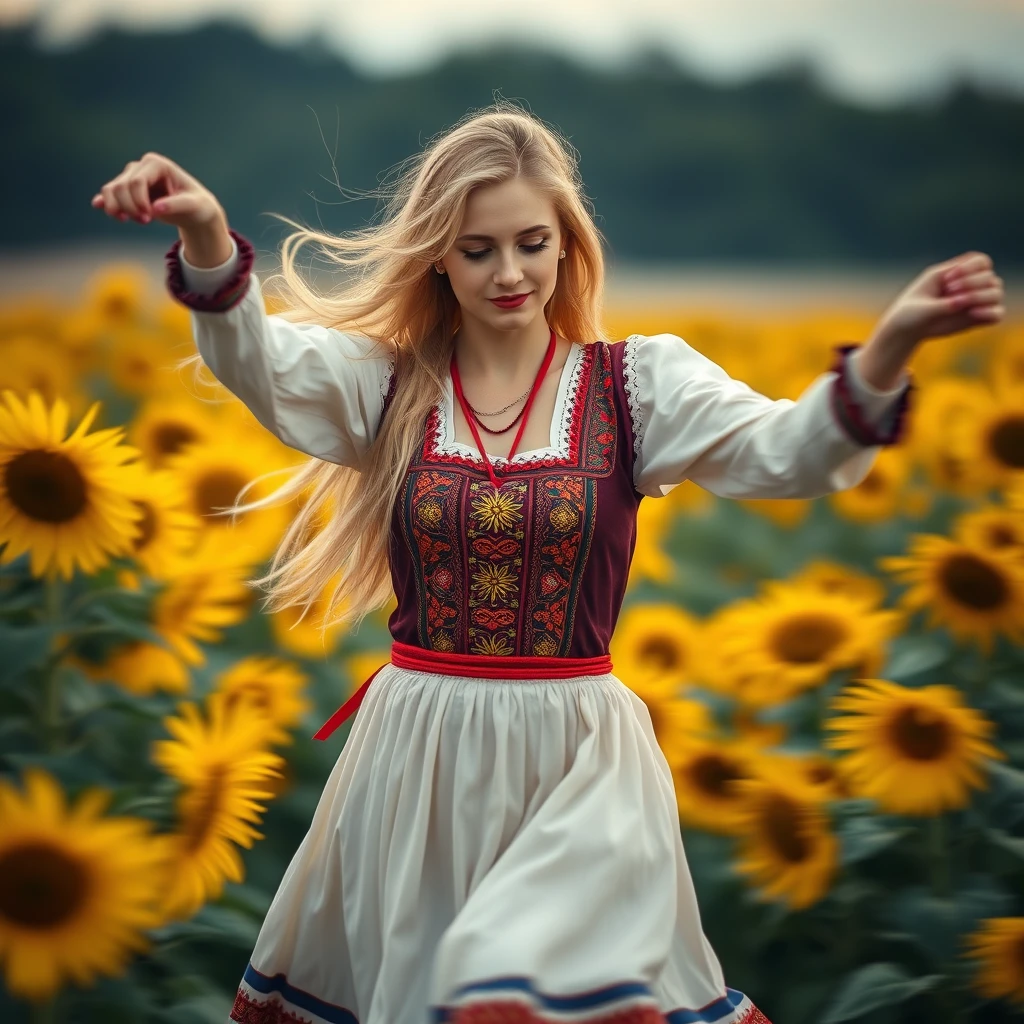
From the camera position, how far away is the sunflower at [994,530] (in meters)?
3.21

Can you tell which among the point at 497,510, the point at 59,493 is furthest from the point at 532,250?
the point at 59,493

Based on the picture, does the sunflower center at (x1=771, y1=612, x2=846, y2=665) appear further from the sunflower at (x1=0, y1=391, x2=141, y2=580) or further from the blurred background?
the sunflower at (x1=0, y1=391, x2=141, y2=580)

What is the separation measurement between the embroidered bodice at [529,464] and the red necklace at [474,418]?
0.02m

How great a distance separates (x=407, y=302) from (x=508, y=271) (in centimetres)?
31

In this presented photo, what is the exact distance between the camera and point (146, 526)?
119 inches

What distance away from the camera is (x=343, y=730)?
3635 mm

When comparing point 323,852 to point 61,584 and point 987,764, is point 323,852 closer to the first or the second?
point 61,584

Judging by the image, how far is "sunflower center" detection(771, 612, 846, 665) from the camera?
10.6 feet

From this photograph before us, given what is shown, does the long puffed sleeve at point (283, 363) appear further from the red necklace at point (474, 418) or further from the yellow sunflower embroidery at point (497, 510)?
the yellow sunflower embroidery at point (497, 510)

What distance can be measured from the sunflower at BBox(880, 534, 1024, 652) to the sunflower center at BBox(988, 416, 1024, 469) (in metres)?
0.65

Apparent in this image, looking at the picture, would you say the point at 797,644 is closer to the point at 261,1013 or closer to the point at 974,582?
the point at 974,582

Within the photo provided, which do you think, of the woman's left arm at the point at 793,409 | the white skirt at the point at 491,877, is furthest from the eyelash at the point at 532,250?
the white skirt at the point at 491,877

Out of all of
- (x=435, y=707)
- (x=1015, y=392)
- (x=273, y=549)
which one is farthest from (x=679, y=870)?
(x=1015, y=392)

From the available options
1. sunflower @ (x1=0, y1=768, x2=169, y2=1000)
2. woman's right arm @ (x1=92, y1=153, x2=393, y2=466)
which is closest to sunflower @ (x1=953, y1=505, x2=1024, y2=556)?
woman's right arm @ (x1=92, y1=153, x2=393, y2=466)
